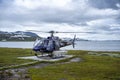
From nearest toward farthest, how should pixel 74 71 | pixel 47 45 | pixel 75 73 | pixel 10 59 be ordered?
pixel 75 73 → pixel 74 71 → pixel 10 59 → pixel 47 45

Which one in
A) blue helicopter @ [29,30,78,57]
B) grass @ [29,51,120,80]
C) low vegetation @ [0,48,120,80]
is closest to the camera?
grass @ [29,51,120,80]

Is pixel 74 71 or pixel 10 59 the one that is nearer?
pixel 74 71

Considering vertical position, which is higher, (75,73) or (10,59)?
(10,59)

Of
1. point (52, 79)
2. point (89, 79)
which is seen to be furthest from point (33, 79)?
point (89, 79)

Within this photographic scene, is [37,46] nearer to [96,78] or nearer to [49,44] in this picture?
[49,44]

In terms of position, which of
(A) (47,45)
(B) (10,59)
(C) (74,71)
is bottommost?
(C) (74,71)

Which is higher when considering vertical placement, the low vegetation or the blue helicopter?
the blue helicopter

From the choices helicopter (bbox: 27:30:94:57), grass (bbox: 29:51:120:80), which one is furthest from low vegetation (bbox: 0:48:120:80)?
helicopter (bbox: 27:30:94:57)

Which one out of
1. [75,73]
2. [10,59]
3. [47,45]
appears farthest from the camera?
[47,45]

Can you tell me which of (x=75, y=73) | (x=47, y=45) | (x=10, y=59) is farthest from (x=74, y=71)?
(x=47, y=45)

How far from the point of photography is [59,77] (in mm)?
30078

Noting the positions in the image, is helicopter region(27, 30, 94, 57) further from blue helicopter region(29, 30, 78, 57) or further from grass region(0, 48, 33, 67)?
grass region(0, 48, 33, 67)

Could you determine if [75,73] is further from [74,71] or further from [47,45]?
[47,45]

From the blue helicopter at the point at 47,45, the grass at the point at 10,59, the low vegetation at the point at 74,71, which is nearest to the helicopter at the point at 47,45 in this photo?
the blue helicopter at the point at 47,45
